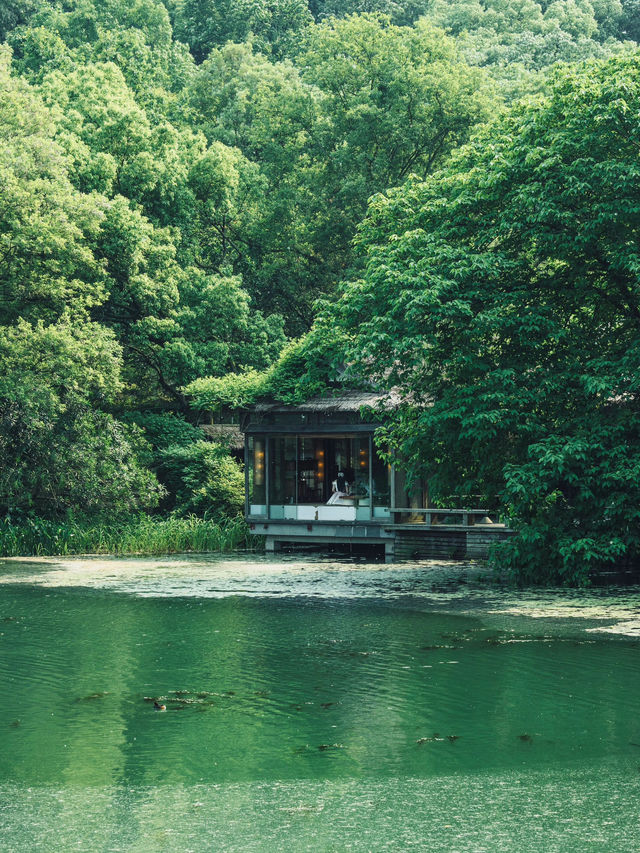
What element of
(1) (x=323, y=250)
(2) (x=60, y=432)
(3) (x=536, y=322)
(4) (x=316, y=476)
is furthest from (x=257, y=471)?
(1) (x=323, y=250)

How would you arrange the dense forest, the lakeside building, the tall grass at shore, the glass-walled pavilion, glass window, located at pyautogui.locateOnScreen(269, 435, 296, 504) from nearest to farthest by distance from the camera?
the dense forest, the lakeside building, the glass-walled pavilion, the tall grass at shore, glass window, located at pyautogui.locateOnScreen(269, 435, 296, 504)

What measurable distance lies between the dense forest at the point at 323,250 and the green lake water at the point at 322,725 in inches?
144

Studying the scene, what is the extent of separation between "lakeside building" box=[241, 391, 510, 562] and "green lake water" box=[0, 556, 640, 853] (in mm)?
7651

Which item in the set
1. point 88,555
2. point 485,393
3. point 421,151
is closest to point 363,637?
point 485,393

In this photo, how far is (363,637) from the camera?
15.0m

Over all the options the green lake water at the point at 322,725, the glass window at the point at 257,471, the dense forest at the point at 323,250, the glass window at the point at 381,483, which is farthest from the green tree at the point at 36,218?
the green lake water at the point at 322,725

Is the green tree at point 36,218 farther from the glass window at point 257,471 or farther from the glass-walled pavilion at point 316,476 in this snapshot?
the glass-walled pavilion at point 316,476

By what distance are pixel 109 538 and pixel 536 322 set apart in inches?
547

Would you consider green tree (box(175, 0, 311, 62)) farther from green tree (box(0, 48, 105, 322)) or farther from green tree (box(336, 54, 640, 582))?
green tree (box(336, 54, 640, 582))

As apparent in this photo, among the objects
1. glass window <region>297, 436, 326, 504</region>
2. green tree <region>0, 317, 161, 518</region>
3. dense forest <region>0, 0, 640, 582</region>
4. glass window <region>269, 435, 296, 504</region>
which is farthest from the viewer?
glass window <region>297, 436, 326, 504</region>

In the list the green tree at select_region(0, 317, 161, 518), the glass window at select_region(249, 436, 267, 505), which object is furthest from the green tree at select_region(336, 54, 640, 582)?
the green tree at select_region(0, 317, 161, 518)

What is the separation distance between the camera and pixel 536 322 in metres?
20.3

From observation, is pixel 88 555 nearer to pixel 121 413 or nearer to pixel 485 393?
pixel 121 413

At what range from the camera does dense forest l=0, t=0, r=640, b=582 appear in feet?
66.3
